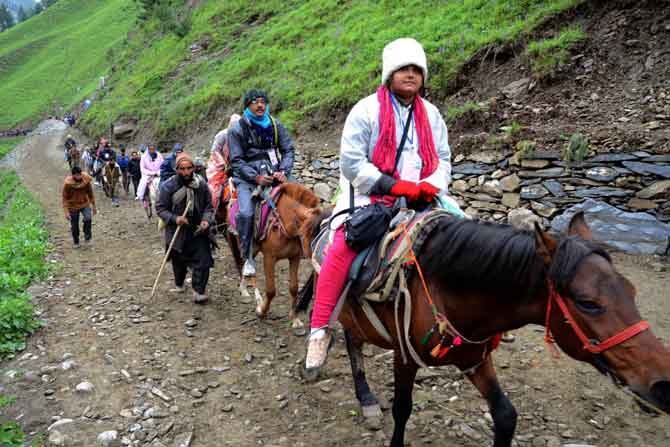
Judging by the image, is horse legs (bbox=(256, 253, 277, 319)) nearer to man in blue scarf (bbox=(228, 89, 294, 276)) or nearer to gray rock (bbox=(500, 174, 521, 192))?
man in blue scarf (bbox=(228, 89, 294, 276))

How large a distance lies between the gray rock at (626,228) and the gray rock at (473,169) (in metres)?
1.50

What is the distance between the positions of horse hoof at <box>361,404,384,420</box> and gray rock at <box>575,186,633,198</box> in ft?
15.4

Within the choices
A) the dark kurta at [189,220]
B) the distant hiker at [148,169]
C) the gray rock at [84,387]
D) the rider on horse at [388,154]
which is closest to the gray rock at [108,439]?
the gray rock at [84,387]

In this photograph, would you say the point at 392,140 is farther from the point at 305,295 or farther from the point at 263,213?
the point at 263,213

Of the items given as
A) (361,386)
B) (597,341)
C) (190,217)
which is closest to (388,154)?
(597,341)

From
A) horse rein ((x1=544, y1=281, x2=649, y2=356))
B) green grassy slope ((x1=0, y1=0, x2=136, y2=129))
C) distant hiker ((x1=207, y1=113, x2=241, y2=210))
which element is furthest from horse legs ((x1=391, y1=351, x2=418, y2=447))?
green grassy slope ((x1=0, y1=0, x2=136, y2=129))

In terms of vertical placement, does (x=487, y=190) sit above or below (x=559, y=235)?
below

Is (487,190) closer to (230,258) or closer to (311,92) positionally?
(230,258)

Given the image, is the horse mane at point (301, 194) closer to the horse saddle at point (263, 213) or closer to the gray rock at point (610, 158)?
the horse saddle at point (263, 213)

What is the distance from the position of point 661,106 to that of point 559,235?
19.8 ft

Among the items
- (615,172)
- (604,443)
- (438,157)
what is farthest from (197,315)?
(615,172)

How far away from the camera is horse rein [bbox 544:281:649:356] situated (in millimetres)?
1908

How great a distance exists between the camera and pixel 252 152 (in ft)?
20.4

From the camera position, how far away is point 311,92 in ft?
43.5
